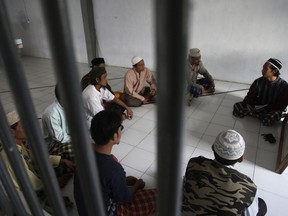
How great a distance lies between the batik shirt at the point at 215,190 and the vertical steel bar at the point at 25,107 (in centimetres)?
99

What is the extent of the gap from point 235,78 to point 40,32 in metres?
6.09

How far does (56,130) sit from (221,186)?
166cm

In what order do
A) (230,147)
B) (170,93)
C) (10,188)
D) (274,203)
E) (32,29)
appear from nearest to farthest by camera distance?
(170,93)
(10,188)
(230,147)
(274,203)
(32,29)

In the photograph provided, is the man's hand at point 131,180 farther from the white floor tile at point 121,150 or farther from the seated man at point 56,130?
the seated man at point 56,130

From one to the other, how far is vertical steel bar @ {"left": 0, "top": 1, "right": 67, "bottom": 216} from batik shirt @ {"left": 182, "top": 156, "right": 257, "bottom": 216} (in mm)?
993

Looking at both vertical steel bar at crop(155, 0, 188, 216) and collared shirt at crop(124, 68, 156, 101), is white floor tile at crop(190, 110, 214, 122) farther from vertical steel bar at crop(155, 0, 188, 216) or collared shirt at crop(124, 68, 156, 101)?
vertical steel bar at crop(155, 0, 188, 216)

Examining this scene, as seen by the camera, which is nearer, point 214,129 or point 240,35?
point 214,129

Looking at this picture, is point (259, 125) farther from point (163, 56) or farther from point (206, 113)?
point (163, 56)

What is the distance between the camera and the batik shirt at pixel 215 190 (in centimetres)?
122

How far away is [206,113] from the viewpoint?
340cm

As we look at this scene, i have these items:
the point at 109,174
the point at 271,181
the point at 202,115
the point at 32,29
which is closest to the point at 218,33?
the point at 202,115

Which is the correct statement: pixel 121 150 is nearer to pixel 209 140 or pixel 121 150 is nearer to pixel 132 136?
pixel 132 136

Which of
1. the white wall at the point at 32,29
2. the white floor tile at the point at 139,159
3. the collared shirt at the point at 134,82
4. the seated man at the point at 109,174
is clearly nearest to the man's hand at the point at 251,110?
the collared shirt at the point at 134,82

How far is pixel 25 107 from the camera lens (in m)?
0.40
